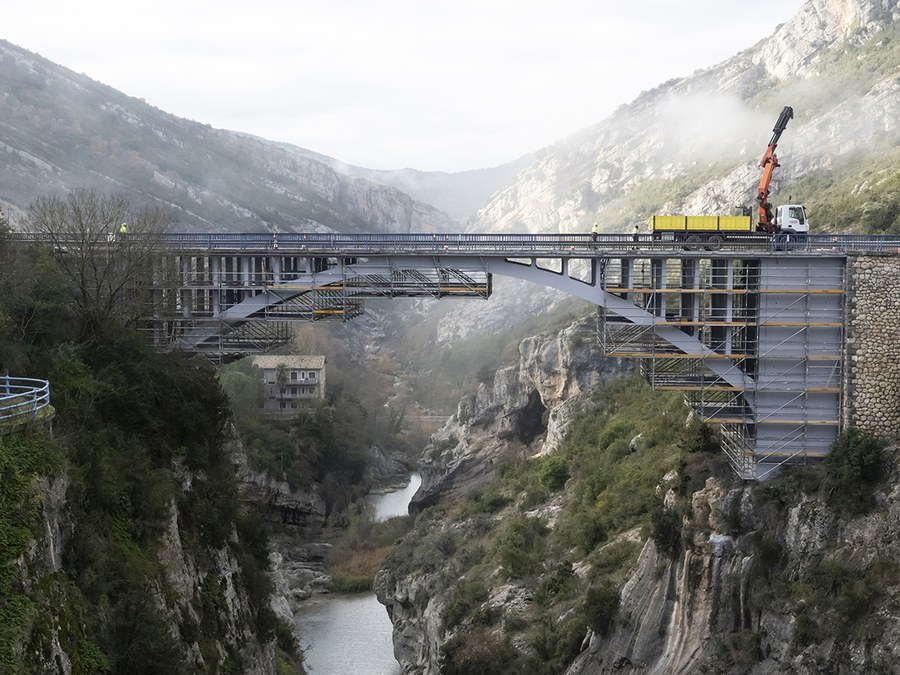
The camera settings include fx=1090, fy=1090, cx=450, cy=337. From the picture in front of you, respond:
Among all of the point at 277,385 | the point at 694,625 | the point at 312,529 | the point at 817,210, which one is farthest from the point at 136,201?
the point at 694,625

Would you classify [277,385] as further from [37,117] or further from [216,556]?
[37,117]

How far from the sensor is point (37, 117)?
5290 inches

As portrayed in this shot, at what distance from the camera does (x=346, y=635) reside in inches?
2298

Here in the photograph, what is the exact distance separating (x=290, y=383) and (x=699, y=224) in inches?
2309

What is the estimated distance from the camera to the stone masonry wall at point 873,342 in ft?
104

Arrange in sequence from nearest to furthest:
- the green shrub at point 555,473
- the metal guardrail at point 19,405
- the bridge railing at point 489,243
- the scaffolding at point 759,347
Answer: the metal guardrail at point 19,405, the scaffolding at point 759,347, the bridge railing at point 489,243, the green shrub at point 555,473

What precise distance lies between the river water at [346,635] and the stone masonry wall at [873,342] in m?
29.4

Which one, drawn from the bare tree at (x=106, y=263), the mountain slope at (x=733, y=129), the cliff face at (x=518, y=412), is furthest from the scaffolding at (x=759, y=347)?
the mountain slope at (x=733, y=129)

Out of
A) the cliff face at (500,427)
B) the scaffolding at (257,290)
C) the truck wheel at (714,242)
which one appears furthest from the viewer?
the cliff face at (500,427)

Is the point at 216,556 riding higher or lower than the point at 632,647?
higher

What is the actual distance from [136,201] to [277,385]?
40.7 metres

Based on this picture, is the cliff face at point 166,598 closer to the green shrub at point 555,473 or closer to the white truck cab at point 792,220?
the white truck cab at point 792,220

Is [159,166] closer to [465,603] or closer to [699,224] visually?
[465,603]

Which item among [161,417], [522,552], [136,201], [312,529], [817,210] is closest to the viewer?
[161,417]
